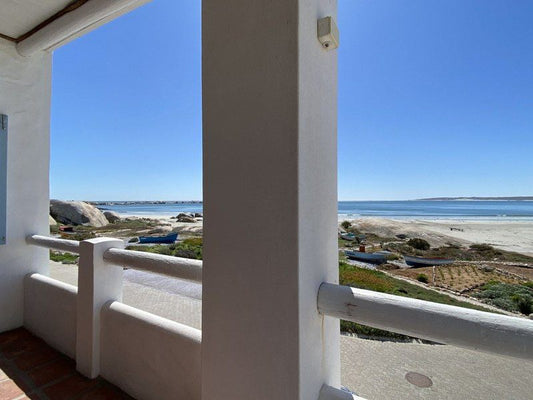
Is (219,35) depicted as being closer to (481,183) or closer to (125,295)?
(125,295)

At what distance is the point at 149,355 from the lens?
1470 mm

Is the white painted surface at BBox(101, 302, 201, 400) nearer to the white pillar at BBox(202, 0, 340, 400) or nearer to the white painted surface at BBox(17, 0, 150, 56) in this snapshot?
the white pillar at BBox(202, 0, 340, 400)

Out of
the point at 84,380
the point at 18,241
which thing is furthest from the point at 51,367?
the point at 18,241

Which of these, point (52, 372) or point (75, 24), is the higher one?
point (75, 24)

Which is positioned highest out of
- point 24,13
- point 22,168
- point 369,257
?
point 24,13

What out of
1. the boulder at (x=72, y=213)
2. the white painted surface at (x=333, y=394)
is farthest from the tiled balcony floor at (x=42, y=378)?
the boulder at (x=72, y=213)

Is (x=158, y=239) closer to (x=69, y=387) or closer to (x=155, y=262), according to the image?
(x=69, y=387)

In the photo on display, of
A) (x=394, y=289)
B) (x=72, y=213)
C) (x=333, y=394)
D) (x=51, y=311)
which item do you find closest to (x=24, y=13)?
(x=51, y=311)

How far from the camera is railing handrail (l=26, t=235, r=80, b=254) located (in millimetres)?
2033

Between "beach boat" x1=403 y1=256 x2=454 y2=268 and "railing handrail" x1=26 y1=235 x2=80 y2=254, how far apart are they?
7.24 metres

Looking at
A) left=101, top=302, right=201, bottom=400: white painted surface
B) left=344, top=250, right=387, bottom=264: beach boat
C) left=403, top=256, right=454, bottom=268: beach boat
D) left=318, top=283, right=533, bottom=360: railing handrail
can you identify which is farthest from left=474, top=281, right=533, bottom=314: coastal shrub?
left=101, top=302, right=201, bottom=400: white painted surface

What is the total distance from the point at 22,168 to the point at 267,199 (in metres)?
3.02

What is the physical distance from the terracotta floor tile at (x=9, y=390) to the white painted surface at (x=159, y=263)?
38.8 inches

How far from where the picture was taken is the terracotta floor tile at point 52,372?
176 centimetres
